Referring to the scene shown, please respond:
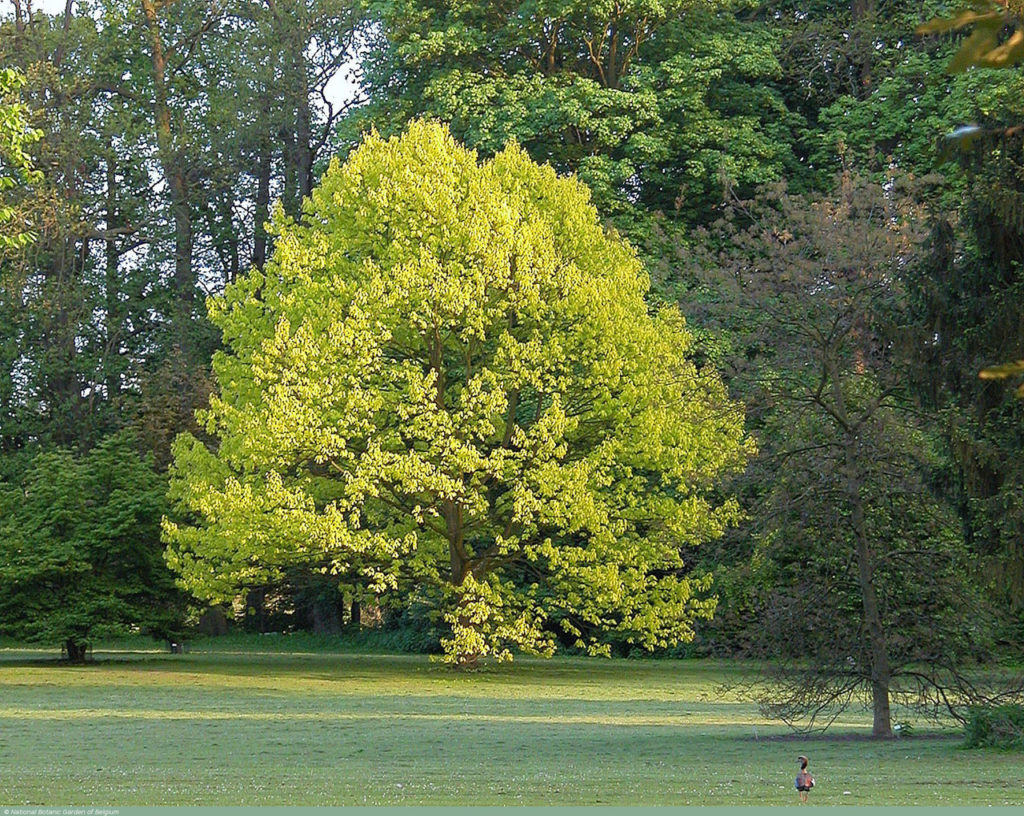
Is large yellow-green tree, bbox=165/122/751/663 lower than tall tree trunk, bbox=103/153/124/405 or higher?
lower

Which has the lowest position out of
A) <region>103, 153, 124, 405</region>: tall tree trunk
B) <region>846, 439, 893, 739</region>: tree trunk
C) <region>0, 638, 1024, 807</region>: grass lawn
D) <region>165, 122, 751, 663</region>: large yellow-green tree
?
<region>0, 638, 1024, 807</region>: grass lawn

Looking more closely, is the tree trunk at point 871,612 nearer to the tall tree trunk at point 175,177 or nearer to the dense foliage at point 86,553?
the dense foliage at point 86,553

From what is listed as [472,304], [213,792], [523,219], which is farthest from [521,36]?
[213,792]

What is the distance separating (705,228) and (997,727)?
944 inches

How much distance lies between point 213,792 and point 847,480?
940 centimetres

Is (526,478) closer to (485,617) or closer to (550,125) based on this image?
A: (485,617)

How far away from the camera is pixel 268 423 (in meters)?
28.2

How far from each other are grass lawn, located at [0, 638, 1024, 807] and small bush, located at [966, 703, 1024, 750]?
329 millimetres

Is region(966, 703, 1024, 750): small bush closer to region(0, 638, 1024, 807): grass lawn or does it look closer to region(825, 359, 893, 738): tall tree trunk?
region(0, 638, 1024, 807): grass lawn

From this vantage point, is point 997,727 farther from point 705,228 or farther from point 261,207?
point 261,207

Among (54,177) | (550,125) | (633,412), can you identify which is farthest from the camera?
(54,177)

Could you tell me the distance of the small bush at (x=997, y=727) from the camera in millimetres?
16000

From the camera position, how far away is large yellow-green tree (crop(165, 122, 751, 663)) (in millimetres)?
28469

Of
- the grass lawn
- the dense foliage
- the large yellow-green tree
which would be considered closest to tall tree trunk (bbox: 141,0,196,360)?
the dense foliage
